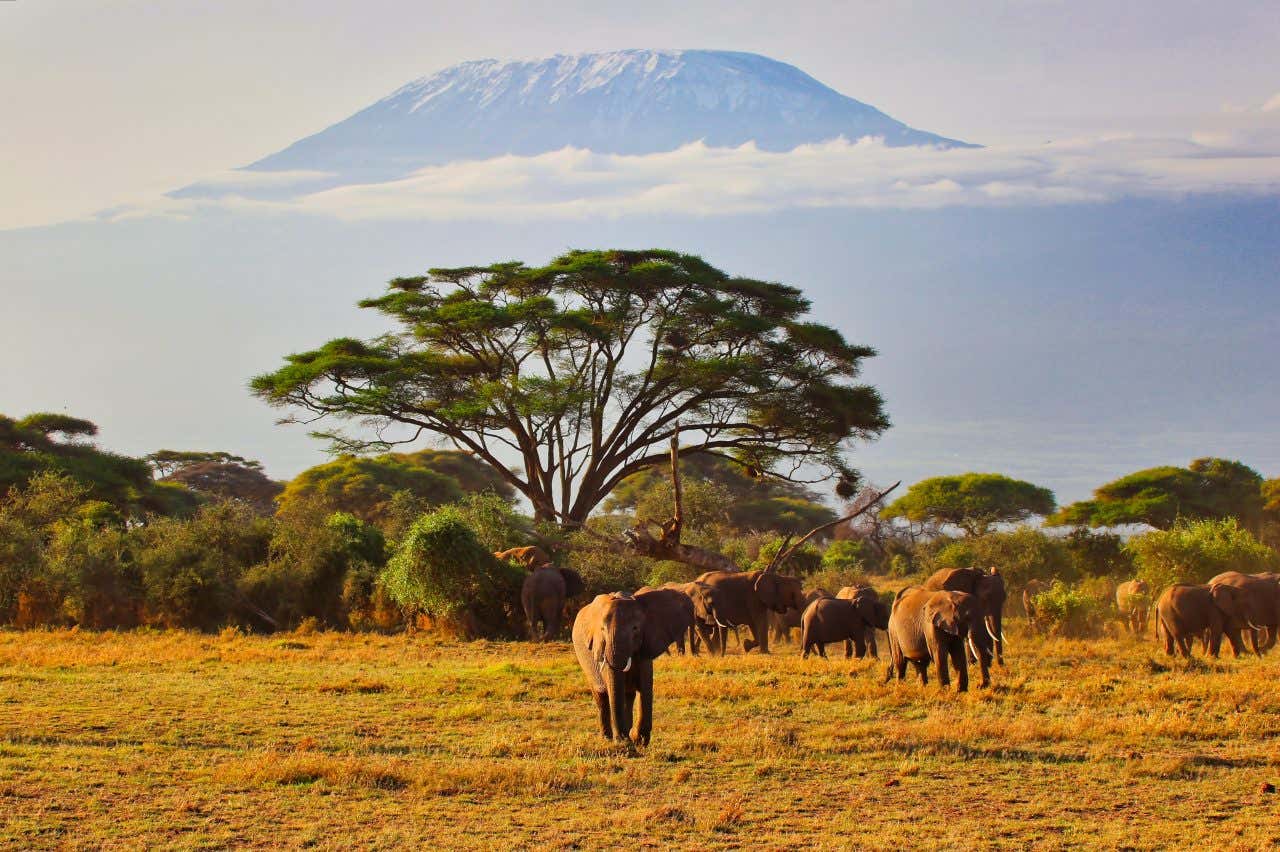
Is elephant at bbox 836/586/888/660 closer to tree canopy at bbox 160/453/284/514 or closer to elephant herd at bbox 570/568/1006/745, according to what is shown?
elephant herd at bbox 570/568/1006/745

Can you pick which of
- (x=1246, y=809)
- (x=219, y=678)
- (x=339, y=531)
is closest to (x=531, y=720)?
(x=219, y=678)

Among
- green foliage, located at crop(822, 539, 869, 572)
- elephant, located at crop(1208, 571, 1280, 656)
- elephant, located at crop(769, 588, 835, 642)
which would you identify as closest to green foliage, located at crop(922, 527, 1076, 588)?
green foliage, located at crop(822, 539, 869, 572)

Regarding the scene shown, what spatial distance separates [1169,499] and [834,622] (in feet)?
99.8

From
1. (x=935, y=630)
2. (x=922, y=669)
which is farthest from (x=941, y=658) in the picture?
(x=922, y=669)

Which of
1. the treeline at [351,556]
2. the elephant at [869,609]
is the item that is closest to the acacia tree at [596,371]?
the treeline at [351,556]

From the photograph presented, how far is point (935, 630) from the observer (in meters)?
15.2

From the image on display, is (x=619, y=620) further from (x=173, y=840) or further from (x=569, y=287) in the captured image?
(x=569, y=287)

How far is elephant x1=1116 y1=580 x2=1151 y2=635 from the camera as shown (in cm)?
2481

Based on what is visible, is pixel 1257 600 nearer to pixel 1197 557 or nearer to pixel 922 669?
pixel 922 669

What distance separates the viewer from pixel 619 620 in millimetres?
11602

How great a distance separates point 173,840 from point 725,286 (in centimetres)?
2924

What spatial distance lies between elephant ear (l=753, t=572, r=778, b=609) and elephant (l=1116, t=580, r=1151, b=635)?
757cm

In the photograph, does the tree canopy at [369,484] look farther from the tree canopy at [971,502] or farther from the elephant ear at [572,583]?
the elephant ear at [572,583]

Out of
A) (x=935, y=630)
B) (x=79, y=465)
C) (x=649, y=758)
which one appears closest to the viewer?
(x=649, y=758)
